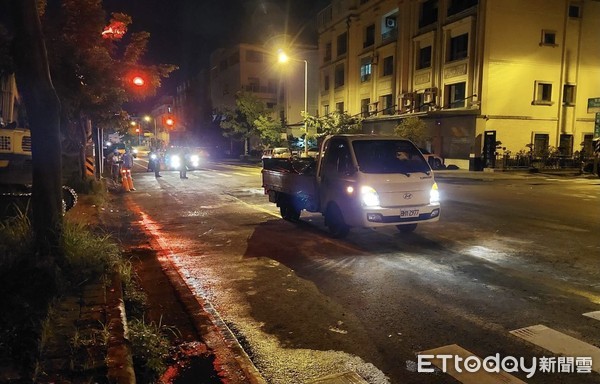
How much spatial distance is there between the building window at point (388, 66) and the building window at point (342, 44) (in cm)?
687

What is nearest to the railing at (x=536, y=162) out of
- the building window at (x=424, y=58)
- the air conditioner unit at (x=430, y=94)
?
the air conditioner unit at (x=430, y=94)

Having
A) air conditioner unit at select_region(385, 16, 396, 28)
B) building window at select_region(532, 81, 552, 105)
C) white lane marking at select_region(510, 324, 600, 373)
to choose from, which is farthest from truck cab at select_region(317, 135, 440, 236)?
air conditioner unit at select_region(385, 16, 396, 28)

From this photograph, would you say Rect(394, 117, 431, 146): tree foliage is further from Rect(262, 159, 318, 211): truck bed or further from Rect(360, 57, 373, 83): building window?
Rect(262, 159, 318, 211): truck bed

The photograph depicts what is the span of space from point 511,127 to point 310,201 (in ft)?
94.3

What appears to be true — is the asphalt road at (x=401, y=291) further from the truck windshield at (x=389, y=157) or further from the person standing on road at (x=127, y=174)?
the person standing on road at (x=127, y=174)

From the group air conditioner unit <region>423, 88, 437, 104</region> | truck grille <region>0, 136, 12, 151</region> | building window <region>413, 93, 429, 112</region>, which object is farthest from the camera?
building window <region>413, 93, 429, 112</region>

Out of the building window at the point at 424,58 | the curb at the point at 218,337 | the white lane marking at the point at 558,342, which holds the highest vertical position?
the building window at the point at 424,58

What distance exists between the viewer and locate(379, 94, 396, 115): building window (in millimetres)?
44000

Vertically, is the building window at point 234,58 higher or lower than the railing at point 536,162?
higher

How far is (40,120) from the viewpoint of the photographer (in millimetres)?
6160

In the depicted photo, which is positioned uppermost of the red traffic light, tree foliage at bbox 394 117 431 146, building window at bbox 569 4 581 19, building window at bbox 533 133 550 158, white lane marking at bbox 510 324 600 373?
building window at bbox 569 4 581 19

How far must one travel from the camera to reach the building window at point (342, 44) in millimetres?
51513

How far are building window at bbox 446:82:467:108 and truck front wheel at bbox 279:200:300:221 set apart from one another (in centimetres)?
2690

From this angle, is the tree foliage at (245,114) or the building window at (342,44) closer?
the building window at (342,44)
